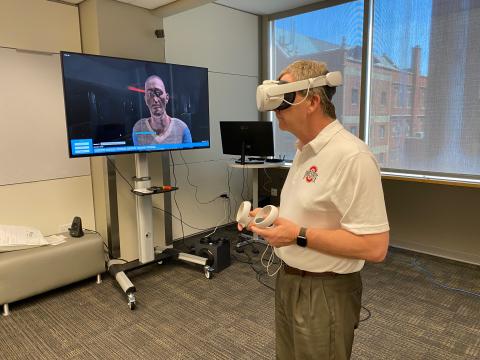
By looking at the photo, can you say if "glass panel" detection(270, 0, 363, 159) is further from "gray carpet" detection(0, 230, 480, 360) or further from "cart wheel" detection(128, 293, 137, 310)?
"cart wheel" detection(128, 293, 137, 310)

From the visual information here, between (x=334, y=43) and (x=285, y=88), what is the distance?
3.52m

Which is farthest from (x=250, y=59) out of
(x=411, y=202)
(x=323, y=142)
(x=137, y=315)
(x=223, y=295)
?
(x=323, y=142)

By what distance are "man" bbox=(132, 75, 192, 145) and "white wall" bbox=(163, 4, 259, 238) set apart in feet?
3.02

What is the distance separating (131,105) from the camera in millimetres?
2873

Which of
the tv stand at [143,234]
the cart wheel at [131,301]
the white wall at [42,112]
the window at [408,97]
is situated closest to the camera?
the cart wheel at [131,301]

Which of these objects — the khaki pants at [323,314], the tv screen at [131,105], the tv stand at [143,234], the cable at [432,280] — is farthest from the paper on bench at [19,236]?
the cable at [432,280]

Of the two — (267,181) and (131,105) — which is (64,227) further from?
(267,181)

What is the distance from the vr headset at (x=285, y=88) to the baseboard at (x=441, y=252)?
3.21 metres

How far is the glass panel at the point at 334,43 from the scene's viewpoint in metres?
4.05

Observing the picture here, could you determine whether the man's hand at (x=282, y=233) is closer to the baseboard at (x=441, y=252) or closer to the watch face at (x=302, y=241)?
the watch face at (x=302, y=241)

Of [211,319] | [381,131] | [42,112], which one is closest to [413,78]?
[381,131]

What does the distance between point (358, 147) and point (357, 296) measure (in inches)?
20.2

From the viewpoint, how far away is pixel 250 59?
4.82 m

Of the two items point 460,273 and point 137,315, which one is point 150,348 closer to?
point 137,315
